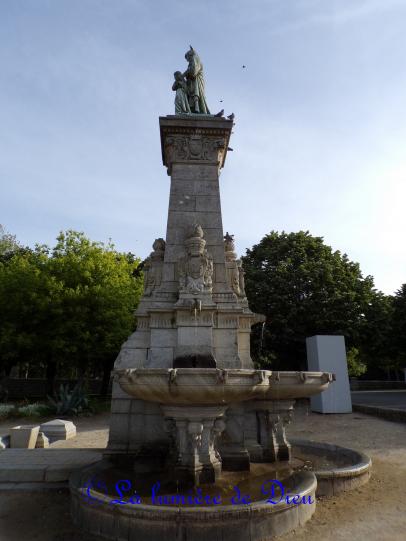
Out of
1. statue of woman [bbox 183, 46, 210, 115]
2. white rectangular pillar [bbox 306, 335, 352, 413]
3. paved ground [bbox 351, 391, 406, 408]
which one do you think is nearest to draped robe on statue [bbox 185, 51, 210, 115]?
statue of woman [bbox 183, 46, 210, 115]

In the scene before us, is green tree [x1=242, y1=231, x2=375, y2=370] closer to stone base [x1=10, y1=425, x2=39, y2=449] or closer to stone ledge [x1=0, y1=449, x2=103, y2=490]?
stone base [x1=10, y1=425, x2=39, y2=449]

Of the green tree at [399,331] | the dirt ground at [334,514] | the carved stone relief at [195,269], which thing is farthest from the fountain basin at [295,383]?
the green tree at [399,331]

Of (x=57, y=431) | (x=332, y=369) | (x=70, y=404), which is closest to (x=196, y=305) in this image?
(x=57, y=431)

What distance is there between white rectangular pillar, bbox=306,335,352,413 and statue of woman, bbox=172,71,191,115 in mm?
11990

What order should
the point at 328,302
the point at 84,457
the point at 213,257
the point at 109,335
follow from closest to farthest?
the point at 84,457, the point at 213,257, the point at 109,335, the point at 328,302

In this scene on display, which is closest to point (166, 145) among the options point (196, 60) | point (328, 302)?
point (196, 60)

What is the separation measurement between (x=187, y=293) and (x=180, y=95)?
5322 mm

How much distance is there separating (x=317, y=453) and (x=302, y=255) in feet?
62.5

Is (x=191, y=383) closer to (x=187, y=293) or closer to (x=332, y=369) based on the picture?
(x=187, y=293)

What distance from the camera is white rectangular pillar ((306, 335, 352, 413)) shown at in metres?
17.2

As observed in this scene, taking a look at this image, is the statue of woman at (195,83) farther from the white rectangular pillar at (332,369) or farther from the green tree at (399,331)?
the green tree at (399,331)

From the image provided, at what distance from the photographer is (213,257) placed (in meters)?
8.02

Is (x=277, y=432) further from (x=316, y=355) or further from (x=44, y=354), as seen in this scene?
(x=44, y=354)

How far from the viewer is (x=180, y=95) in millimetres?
9617
